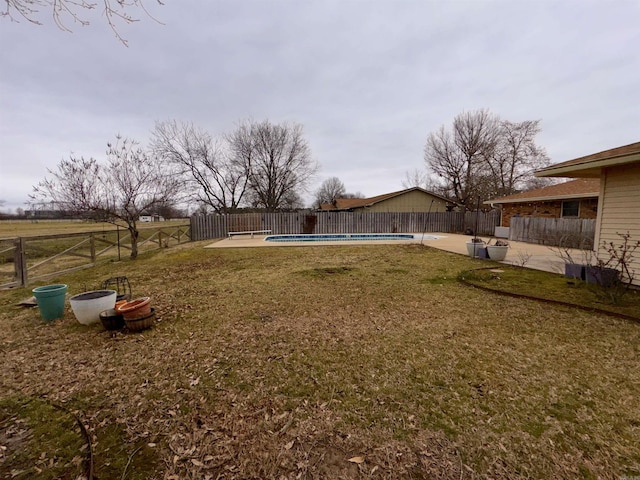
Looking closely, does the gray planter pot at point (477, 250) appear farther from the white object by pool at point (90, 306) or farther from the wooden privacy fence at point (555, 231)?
the white object by pool at point (90, 306)

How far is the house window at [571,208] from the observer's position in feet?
40.2

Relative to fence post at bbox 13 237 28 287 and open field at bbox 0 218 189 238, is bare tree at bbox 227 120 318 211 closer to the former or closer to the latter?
open field at bbox 0 218 189 238

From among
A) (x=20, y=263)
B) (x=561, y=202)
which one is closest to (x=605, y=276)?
(x=561, y=202)

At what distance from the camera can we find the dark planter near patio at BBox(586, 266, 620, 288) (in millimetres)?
4617

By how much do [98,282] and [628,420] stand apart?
28.1ft

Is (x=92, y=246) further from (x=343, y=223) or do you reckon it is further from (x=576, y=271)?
(x=343, y=223)

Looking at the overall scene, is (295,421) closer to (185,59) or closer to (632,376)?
(632,376)

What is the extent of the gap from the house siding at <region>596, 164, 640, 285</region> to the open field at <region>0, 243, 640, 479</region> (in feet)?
8.35

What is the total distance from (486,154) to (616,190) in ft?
68.2

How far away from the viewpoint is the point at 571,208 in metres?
12.5

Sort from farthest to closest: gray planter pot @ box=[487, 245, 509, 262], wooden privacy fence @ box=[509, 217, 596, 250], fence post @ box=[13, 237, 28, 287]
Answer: wooden privacy fence @ box=[509, 217, 596, 250], gray planter pot @ box=[487, 245, 509, 262], fence post @ box=[13, 237, 28, 287]

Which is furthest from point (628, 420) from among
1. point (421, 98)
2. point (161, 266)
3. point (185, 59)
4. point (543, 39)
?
point (421, 98)

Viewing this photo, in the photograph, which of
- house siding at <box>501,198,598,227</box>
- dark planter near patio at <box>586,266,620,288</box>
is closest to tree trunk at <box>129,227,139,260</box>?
dark planter near patio at <box>586,266,620,288</box>

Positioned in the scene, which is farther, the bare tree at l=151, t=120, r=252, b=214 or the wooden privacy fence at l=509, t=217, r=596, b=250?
the bare tree at l=151, t=120, r=252, b=214
